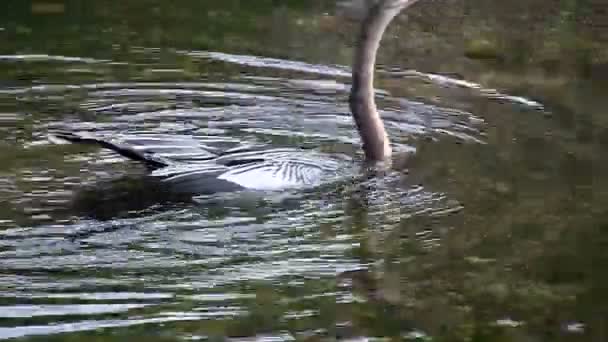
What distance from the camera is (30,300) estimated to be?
3.80 m

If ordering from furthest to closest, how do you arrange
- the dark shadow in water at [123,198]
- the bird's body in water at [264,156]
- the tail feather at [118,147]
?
the tail feather at [118,147], the bird's body in water at [264,156], the dark shadow in water at [123,198]

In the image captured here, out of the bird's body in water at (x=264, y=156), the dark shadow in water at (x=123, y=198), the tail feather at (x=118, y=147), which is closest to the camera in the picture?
the dark shadow in water at (x=123, y=198)

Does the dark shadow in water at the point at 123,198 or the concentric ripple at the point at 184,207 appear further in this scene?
the dark shadow in water at the point at 123,198

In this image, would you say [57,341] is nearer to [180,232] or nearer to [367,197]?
[180,232]

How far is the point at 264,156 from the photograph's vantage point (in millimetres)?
5207

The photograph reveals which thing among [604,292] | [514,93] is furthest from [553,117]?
[604,292]

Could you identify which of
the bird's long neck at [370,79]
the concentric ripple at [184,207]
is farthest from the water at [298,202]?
the bird's long neck at [370,79]

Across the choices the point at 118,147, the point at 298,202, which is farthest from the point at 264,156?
the point at 118,147

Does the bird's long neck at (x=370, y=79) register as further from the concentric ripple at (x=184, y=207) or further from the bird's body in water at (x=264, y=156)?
the concentric ripple at (x=184, y=207)

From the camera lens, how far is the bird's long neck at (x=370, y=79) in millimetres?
5113

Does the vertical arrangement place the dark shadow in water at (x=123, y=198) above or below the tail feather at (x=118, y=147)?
below

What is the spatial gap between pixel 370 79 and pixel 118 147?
1.15m

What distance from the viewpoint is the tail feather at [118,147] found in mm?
5051

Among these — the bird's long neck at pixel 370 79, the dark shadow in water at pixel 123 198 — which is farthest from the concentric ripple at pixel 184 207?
the bird's long neck at pixel 370 79
